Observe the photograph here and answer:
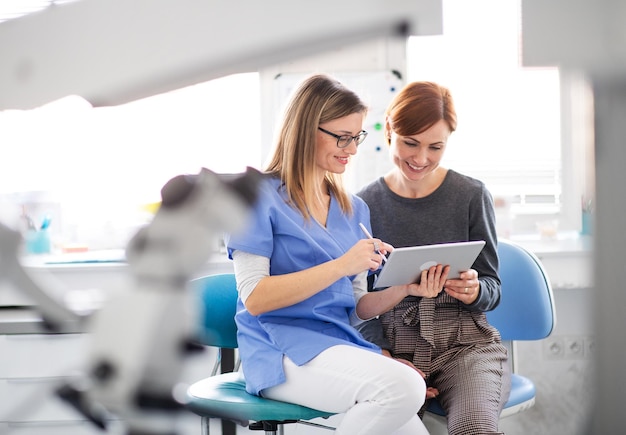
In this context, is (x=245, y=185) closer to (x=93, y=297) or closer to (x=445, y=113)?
(x=93, y=297)

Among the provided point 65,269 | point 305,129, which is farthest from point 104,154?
point 305,129

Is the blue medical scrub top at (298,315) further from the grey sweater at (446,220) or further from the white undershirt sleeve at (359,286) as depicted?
the grey sweater at (446,220)

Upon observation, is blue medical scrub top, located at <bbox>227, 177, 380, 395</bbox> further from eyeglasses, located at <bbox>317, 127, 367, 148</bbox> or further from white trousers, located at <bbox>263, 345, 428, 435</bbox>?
eyeglasses, located at <bbox>317, 127, 367, 148</bbox>

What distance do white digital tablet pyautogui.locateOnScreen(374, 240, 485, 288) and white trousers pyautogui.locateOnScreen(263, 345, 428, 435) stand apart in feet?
0.53

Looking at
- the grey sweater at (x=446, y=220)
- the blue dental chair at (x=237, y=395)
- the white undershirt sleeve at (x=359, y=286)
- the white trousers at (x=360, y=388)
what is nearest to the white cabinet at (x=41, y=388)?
the blue dental chair at (x=237, y=395)

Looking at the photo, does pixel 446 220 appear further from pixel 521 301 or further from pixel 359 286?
pixel 521 301

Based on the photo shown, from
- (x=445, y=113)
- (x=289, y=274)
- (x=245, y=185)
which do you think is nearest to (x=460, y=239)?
(x=445, y=113)

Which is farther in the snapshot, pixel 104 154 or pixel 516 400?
pixel 516 400

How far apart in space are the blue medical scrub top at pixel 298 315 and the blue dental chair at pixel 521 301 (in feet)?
1.97

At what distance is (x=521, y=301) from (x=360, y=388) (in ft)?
2.44

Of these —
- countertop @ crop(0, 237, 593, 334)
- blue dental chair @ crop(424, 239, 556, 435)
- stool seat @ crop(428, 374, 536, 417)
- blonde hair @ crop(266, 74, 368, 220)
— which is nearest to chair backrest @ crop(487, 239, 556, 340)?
blue dental chair @ crop(424, 239, 556, 435)

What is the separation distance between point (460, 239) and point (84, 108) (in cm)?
140

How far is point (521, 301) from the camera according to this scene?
1.97 meters

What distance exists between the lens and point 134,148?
421 millimetres
